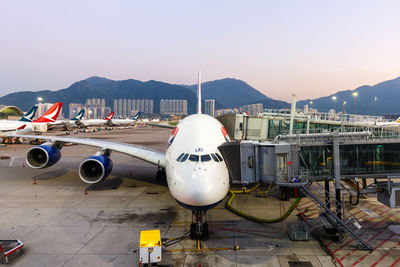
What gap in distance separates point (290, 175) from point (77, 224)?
1044cm

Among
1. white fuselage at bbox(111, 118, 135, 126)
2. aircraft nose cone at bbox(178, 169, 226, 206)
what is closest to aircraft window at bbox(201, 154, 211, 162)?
aircraft nose cone at bbox(178, 169, 226, 206)

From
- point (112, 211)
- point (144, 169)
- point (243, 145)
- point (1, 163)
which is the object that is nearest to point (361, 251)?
point (243, 145)

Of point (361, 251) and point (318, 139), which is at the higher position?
point (318, 139)

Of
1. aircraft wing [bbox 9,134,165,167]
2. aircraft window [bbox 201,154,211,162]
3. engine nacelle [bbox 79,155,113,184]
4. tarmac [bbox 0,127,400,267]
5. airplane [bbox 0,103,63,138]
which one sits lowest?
tarmac [bbox 0,127,400,267]

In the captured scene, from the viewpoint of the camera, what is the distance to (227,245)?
9.86m

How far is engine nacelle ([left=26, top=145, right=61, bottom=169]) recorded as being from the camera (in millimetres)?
18986

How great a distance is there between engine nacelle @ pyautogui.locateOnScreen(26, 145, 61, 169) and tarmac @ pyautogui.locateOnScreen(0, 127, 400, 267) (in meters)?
1.75

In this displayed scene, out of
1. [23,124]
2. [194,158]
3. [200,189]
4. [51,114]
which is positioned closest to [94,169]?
[194,158]

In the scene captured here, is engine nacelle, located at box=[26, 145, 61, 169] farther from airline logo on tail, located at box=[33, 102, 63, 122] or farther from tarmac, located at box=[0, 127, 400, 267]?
airline logo on tail, located at box=[33, 102, 63, 122]

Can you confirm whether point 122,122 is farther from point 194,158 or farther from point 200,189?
point 200,189

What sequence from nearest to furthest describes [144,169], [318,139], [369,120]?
[318,139] < [369,120] < [144,169]

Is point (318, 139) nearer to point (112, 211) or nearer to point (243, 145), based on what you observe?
point (243, 145)

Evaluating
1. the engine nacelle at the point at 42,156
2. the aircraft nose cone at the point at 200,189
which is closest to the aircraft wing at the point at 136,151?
the engine nacelle at the point at 42,156

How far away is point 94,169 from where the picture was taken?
1717 centimetres
